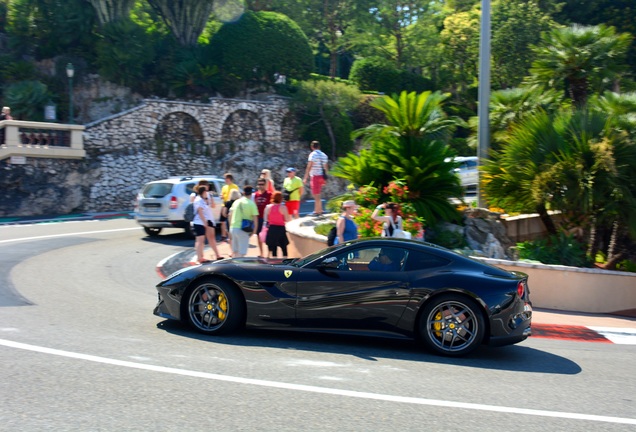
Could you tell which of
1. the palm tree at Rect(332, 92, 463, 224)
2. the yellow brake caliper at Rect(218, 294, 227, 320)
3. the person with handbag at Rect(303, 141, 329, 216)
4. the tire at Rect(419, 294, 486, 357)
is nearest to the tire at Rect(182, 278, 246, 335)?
the yellow brake caliper at Rect(218, 294, 227, 320)

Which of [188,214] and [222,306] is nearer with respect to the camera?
[222,306]

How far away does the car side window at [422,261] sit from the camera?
7.99 meters

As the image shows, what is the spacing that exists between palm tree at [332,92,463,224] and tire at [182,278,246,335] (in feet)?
22.3

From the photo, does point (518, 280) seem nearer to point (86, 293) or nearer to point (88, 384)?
point (88, 384)

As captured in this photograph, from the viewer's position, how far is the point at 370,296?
310 inches

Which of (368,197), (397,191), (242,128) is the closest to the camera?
(397,191)

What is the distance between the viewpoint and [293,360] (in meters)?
7.25

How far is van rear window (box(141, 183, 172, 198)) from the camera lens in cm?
1877

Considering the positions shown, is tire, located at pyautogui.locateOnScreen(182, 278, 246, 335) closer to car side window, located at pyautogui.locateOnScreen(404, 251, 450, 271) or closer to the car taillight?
car side window, located at pyautogui.locateOnScreen(404, 251, 450, 271)

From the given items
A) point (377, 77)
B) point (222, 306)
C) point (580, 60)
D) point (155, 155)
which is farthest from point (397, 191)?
point (377, 77)

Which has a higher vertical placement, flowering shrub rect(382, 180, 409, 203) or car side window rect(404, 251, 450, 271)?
flowering shrub rect(382, 180, 409, 203)

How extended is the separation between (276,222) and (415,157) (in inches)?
134

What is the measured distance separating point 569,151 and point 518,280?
6.21 m

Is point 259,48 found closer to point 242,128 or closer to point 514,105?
point 242,128
